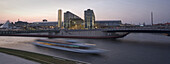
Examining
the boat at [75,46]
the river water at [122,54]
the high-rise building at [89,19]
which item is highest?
the high-rise building at [89,19]

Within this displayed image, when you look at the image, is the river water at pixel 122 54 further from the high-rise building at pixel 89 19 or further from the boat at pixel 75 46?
the high-rise building at pixel 89 19

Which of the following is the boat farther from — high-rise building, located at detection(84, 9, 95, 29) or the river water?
high-rise building, located at detection(84, 9, 95, 29)

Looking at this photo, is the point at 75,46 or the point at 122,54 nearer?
the point at 122,54

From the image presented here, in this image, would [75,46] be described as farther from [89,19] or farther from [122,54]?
[89,19]

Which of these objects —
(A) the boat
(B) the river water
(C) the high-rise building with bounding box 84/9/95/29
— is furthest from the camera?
(C) the high-rise building with bounding box 84/9/95/29

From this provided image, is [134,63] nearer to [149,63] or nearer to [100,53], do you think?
[149,63]

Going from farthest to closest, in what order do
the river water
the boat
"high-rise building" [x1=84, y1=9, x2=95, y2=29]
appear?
"high-rise building" [x1=84, y1=9, x2=95, y2=29] < the boat < the river water

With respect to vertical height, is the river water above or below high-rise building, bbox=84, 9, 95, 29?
below

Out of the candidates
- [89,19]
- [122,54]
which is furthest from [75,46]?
[89,19]

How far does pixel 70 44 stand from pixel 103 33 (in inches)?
1774

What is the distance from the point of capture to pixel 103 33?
6906cm

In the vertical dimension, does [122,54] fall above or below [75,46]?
below

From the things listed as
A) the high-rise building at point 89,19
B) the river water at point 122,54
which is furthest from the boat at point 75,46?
the high-rise building at point 89,19

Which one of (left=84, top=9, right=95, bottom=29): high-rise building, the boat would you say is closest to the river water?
the boat
